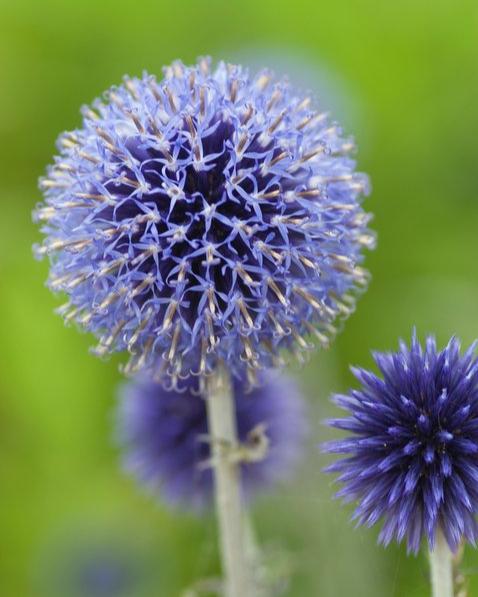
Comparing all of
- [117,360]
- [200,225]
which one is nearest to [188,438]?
[200,225]

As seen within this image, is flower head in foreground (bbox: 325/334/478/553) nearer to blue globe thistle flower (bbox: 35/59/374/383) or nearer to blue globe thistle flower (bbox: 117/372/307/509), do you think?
blue globe thistle flower (bbox: 35/59/374/383)

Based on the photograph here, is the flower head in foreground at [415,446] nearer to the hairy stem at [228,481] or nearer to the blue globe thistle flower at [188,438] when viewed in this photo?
the hairy stem at [228,481]

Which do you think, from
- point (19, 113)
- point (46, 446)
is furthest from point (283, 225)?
point (19, 113)

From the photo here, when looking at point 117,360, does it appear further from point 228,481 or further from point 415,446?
point 415,446

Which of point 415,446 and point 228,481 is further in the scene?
point 228,481

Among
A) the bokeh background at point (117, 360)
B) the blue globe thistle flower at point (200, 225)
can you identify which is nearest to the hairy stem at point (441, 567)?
the blue globe thistle flower at point (200, 225)
